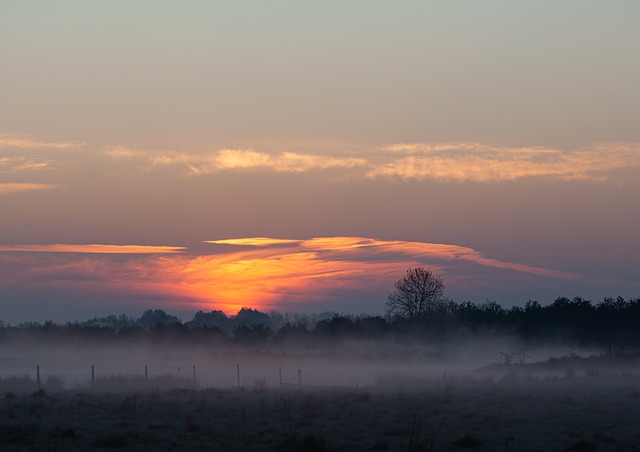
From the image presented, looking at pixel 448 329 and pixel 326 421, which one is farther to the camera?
pixel 448 329

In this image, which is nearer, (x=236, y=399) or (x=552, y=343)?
(x=236, y=399)

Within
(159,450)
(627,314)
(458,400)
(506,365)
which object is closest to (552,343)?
(627,314)

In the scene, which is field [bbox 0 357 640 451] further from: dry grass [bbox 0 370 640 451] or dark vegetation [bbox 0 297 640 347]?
dark vegetation [bbox 0 297 640 347]

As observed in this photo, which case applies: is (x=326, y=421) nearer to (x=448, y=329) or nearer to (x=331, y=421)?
(x=331, y=421)

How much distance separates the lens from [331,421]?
79.2 ft

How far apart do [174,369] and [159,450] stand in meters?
45.5

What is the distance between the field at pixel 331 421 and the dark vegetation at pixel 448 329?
40719 millimetres

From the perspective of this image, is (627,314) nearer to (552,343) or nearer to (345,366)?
(552,343)

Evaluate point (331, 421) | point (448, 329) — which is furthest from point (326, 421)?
point (448, 329)

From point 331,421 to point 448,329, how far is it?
6322 cm

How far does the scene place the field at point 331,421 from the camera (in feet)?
64.7

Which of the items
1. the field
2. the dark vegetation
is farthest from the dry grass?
the dark vegetation

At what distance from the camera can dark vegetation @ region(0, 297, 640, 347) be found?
76.6m

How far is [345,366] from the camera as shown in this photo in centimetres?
6769
